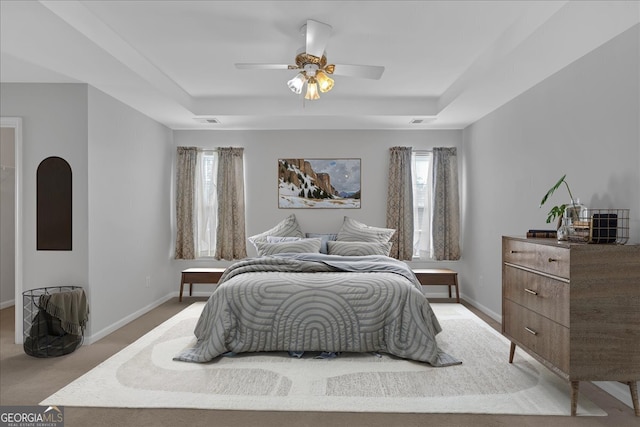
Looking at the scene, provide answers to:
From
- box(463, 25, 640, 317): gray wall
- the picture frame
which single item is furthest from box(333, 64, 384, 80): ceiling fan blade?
the picture frame

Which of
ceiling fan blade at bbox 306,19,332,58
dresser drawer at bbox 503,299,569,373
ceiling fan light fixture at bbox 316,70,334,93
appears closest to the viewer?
dresser drawer at bbox 503,299,569,373

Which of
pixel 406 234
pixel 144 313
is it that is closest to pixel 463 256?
pixel 406 234

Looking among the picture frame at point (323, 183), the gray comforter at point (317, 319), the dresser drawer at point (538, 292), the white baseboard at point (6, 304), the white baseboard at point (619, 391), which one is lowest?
the white baseboard at point (6, 304)

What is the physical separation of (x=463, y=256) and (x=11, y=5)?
554cm

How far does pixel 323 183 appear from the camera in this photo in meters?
6.23

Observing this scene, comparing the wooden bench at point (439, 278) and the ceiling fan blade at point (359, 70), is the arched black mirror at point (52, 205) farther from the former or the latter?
the wooden bench at point (439, 278)

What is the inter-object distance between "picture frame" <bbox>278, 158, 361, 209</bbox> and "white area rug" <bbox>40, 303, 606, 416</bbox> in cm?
284

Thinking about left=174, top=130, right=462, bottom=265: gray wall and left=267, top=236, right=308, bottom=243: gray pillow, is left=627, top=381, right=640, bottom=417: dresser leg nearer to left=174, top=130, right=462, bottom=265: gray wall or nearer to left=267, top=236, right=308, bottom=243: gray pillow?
left=267, top=236, right=308, bottom=243: gray pillow

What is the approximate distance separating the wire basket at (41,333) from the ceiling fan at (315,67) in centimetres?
270

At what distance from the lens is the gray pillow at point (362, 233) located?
5.65 metres

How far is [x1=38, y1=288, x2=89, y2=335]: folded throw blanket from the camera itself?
12.0 ft

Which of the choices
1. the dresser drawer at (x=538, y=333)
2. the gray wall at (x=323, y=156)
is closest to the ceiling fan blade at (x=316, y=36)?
the dresser drawer at (x=538, y=333)

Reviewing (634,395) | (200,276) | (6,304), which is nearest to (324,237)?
(200,276)

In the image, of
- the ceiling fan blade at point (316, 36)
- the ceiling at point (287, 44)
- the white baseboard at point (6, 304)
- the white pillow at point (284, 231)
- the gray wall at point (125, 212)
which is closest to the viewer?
the ceiling at point (287, 44)
